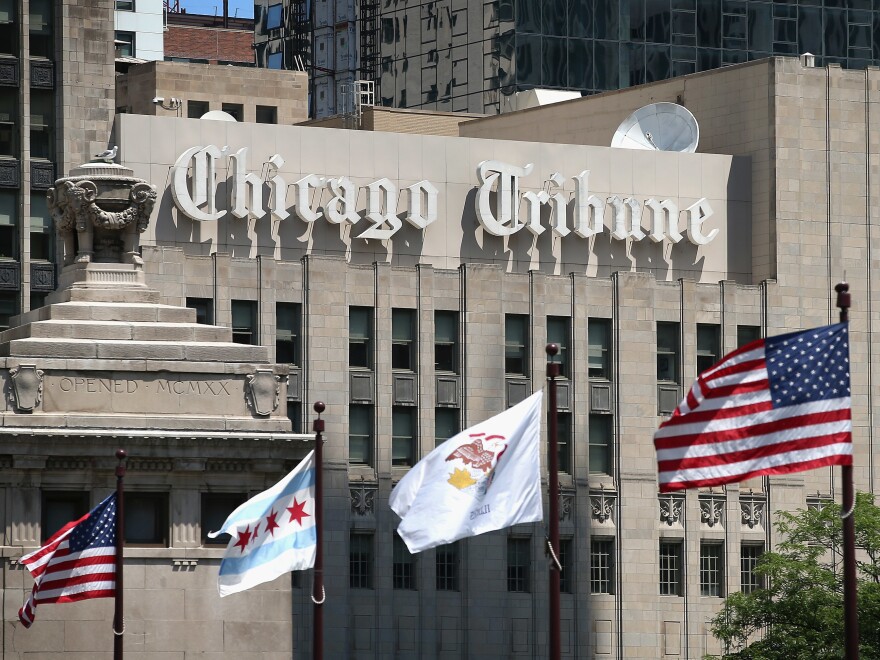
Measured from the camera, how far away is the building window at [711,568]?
10569 centimetres

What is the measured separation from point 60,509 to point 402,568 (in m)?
36.8

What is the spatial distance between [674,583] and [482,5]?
5012cm

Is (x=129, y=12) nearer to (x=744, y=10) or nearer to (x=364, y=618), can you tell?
(x=744, y=10)

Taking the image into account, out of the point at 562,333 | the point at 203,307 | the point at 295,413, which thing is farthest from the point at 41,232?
the point at 562,333

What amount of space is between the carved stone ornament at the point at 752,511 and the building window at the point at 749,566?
83 cm

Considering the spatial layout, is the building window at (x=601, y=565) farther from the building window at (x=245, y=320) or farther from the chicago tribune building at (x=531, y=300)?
the building window at (x=245, y=320)

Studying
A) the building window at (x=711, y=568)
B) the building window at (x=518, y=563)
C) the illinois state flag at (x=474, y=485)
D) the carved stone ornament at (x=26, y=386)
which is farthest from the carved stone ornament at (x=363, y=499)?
the illinois state flag at (x=474, y=485)

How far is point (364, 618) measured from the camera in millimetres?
99250

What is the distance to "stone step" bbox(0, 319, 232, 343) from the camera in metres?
65.8

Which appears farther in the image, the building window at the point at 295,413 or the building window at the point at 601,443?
the building window at the point at 601,443

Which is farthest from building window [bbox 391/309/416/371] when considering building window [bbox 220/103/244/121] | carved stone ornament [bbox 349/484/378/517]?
building window [bbox 220/103/244/121]

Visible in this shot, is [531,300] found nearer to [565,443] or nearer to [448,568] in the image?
[565,443]

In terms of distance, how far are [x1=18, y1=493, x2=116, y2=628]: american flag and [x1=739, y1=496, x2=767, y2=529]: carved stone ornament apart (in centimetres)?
4880

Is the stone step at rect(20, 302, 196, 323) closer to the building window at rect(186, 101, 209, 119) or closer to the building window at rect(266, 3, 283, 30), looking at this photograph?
the building window at rect(186, 101, 209, 119)
